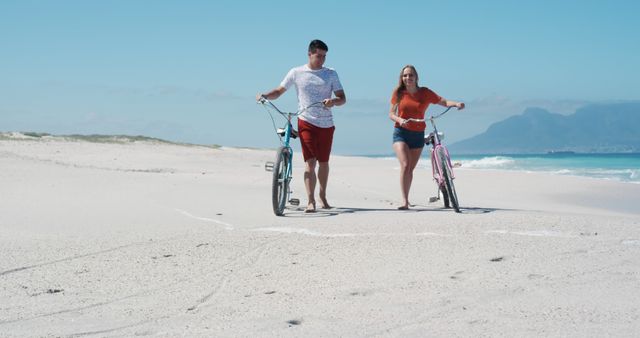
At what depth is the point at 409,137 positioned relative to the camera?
8711 millimetres

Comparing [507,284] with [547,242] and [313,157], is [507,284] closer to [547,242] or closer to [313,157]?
[547,242]

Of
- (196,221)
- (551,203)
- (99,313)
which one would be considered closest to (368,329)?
(99,313)

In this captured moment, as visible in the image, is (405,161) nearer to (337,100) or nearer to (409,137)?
(409,137)

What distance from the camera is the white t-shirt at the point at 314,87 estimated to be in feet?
26.9

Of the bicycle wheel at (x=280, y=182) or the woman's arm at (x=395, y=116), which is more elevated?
the woman's arm at (x=395, y=116)

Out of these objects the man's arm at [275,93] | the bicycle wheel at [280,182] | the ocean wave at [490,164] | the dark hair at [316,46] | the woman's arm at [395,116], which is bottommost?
the ocean wave at [490,164]

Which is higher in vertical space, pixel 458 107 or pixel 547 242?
pixel 458 107

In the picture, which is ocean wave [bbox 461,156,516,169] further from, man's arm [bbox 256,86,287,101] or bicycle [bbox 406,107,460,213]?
man's arm [bbox 256,86,287,101]

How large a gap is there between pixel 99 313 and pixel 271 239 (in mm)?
2199

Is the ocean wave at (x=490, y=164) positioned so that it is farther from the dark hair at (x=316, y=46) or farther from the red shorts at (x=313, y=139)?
the dark hair at (x=316, y=46)

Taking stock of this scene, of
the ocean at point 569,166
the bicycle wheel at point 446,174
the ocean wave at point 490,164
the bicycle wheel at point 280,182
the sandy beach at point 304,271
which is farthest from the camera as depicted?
the ocean wave at point 490,164

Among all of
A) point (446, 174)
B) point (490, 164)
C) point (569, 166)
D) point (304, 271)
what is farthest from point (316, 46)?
point (569, 166)

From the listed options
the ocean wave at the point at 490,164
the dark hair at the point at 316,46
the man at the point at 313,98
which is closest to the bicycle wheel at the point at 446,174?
the man at the point at 313,98

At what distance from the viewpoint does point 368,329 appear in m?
3.48
